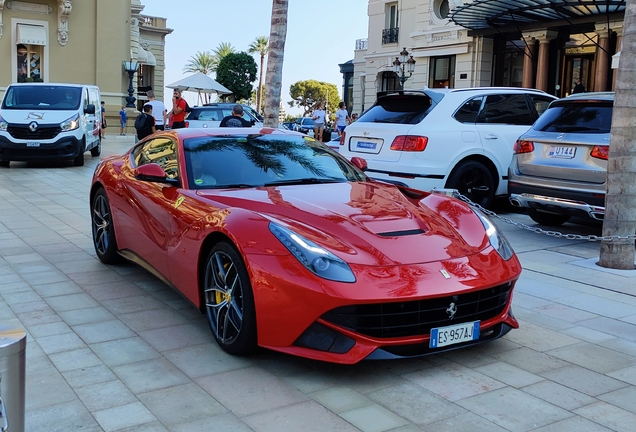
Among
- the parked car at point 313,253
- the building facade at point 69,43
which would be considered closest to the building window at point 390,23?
the building facade at point 69,43

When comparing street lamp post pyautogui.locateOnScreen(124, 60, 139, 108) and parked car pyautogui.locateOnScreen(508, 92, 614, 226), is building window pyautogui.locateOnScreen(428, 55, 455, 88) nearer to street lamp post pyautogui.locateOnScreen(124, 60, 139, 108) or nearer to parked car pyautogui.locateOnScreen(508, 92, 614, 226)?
street lamp post pyautogui.locateOnScreen(124, 60, 139, 108)

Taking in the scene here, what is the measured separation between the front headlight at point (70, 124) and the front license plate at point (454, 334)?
44.4ft

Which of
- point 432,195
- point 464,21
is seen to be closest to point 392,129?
point 432,195

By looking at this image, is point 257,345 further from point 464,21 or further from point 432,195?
point 464,21

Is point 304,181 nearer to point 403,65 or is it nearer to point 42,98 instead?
point 42,98

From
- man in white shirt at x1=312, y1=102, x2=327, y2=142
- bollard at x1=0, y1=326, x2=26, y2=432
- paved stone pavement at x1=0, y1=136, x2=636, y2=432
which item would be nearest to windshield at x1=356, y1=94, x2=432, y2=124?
paved stone pavement at x1=0, y1=136, x2=636, y2=432

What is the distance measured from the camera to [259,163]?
208 inches

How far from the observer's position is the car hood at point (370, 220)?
401cm

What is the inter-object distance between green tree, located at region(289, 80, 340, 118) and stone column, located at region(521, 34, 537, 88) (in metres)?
81.2

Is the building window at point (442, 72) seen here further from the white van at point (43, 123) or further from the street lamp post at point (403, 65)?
the white van at point (43, 123)

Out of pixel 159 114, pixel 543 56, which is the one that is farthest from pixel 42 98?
pixel 543 56

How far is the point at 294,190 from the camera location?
16.1ft

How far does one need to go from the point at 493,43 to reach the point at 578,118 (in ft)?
76.4

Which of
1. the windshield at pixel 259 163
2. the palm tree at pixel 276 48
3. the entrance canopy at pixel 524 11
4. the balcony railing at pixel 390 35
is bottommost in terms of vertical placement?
the windshield at pixel 259 163
